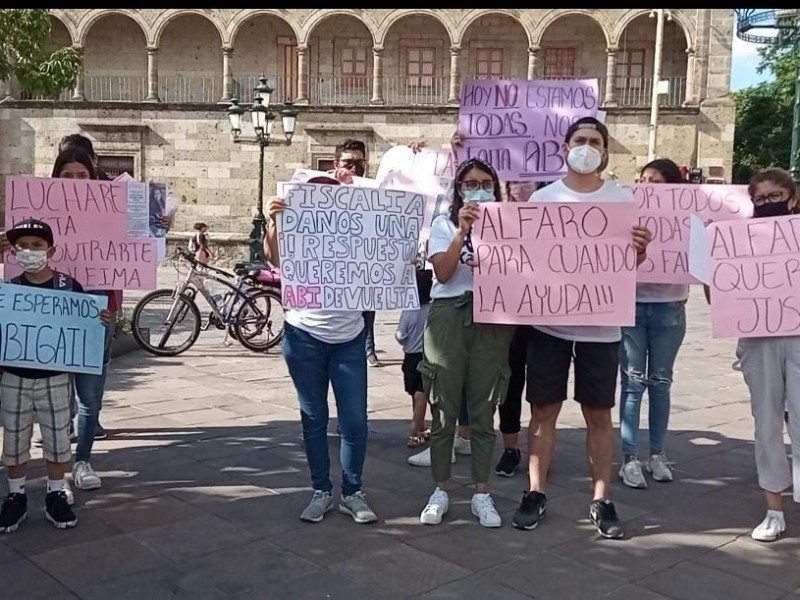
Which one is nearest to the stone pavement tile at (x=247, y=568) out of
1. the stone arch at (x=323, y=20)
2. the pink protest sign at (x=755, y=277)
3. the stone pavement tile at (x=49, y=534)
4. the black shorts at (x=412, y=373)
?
the stone pavement tile at (x=49, y=534)

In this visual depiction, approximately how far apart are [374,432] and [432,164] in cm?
201

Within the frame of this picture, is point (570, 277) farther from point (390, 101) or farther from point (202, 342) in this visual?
point (390, 101)

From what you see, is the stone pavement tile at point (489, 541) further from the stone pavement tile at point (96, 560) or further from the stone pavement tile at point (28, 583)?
the stone pavement tile at point (28, 583)

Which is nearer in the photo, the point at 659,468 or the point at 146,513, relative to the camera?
the point at 146,513

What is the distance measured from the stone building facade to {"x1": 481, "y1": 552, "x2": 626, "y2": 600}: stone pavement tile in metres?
24.5

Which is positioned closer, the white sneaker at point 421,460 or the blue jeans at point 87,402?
the blue jeans at point 87,402

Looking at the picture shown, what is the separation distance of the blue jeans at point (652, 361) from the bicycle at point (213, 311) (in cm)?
590

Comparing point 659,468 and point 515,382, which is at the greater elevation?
point 515,382

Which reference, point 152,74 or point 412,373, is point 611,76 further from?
point 412,373

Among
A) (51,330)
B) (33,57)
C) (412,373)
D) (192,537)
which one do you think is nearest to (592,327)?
(412,373)

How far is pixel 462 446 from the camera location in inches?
224

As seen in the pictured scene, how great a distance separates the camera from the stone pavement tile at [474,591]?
3.47 meters

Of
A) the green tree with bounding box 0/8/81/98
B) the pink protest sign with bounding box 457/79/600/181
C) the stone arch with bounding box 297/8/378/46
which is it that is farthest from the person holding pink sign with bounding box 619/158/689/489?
the stone arch with bounding box 297/8/378/46

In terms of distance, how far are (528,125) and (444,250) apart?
1609mm
